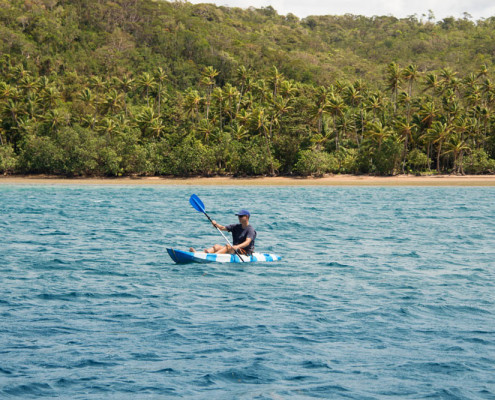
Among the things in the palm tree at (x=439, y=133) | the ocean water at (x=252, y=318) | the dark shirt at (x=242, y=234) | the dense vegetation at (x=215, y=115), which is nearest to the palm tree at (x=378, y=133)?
the dense vegetation at (x=215, y=115)

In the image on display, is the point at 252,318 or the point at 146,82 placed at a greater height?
the point at 146,82

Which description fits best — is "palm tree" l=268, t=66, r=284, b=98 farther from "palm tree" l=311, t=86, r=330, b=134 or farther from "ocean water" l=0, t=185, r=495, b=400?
"ocean water" l=0, t=185, r=495, b=400

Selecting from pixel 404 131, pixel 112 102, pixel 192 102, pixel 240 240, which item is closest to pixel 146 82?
pixel 112 102

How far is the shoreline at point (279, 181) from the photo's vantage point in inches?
2751

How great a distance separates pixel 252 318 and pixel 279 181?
6258 centimetres

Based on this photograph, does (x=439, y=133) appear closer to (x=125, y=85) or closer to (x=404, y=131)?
(x=404, y=131)

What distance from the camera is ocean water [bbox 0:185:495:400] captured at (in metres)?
8.87

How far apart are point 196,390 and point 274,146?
71.5m

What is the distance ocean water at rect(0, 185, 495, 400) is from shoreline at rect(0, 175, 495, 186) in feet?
147

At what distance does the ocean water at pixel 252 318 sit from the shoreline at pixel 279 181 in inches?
1763

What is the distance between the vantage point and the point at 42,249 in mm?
21406

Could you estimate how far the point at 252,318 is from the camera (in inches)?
475

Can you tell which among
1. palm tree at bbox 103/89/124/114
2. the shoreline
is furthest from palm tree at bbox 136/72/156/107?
the shoreline

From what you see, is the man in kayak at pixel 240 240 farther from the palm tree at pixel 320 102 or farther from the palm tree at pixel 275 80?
the palm tree at pixel 275 80
